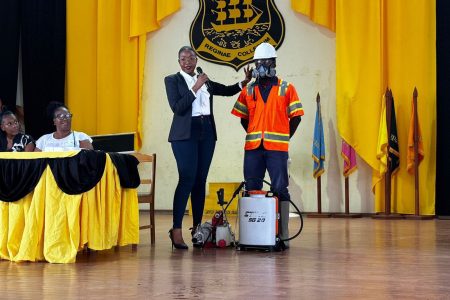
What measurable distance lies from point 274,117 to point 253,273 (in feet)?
4.66

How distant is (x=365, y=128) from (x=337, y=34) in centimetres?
115

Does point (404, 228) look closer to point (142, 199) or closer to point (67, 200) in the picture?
point (142, 199)

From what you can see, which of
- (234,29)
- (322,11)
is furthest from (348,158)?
(234,29)

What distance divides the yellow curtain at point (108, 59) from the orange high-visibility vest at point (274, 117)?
4614 millimetres

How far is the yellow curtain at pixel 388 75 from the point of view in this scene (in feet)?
24.5

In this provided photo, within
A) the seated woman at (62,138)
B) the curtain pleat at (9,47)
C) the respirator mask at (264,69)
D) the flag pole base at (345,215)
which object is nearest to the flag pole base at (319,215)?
the flag pole base at (345,215)

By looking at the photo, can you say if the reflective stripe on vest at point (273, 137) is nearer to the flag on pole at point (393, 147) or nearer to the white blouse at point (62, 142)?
the white blouse at point (62, 142)

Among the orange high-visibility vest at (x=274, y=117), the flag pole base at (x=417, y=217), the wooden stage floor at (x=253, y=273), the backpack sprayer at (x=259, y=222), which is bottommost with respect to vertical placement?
the flag pole base at (x=417, y=217)

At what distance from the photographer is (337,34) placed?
7.96 m

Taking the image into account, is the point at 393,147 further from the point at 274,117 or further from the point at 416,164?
the point at 274,117

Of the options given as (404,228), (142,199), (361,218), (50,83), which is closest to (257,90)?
(142,199)

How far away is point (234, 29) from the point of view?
852 cm

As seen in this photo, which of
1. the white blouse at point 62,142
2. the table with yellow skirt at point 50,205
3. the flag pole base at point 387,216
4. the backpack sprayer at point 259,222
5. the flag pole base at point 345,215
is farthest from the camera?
the flag pole base at point 345,215

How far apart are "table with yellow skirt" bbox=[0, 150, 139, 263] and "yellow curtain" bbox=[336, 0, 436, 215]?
4410mm
